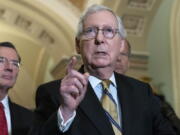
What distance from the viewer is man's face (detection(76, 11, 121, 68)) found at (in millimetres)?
1996

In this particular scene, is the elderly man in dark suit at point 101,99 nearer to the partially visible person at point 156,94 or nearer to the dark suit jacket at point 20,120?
the partially visible person at point 156,94

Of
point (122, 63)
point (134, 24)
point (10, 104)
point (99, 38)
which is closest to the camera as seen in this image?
point (99, 38)

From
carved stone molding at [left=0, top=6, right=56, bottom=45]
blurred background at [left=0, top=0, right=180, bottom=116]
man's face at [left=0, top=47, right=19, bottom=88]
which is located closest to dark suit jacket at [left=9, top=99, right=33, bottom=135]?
man's face at [left=0, top=47, right=19, bottom=88]

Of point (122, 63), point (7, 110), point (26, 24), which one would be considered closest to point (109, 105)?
point (7, 110)

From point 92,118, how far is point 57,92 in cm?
19

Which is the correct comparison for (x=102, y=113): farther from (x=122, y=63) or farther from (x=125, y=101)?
(x=122, y=63)

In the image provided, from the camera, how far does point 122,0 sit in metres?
6.62

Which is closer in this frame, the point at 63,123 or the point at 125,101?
the point at 63,123

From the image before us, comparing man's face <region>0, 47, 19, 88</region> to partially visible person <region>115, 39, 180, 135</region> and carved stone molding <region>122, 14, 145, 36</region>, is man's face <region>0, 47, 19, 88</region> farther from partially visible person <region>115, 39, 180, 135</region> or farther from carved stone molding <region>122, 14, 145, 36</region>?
carved stone molding <region>122, 14, 145, 36</region>

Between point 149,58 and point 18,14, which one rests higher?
point 18,14

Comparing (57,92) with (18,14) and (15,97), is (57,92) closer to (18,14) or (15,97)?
(18,14)

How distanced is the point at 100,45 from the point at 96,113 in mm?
327

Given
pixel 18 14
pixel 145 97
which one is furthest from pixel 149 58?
pixel 145 97

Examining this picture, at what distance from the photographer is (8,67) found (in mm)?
2902
